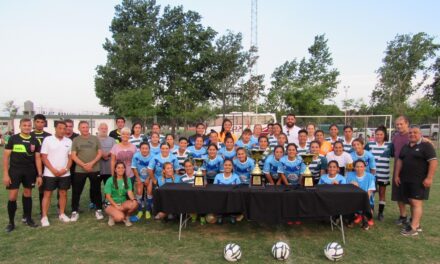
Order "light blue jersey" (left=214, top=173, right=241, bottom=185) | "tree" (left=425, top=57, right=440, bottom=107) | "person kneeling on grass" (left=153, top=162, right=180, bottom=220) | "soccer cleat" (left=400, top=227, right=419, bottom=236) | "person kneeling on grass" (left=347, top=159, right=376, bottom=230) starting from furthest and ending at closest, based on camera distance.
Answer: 1. "tree" (left=425, top=57, right=440, bottom=107)
2. "person kneeling on grass" (left=153, top=162, right=180, bottom=220)
3. "light blue jersey" (left=214, top=173, right=241, bottom=185)
4. "person kneeling on grass" (left=347, top=159, right=376, bottom=230)
5. "soccer cleat" (left=400, top=227, right=419, bottom=236)

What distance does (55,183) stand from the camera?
17.6ft

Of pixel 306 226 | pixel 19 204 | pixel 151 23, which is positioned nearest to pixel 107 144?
pixel 19 204

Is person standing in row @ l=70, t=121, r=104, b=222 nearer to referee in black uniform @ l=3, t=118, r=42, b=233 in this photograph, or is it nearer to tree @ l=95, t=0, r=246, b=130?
referee in black uniform @ l=3, t=118, r=42, b=233

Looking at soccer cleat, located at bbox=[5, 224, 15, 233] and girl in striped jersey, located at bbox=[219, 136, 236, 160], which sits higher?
girl in striped jersey, located at bbox=[219, 136, 236, 160]

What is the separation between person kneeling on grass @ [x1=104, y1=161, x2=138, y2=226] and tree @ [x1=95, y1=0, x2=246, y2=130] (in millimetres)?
18349

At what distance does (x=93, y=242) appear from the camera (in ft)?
15.1

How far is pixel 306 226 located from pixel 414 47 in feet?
138

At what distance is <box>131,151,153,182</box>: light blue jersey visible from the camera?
572 centimetres

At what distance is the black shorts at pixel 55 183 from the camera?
5.30 meters

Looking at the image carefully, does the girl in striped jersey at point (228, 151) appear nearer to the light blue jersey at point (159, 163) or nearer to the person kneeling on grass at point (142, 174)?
the light blue jersey at point (159, 163)

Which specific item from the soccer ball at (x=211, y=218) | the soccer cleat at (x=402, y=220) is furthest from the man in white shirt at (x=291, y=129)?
the soccer ball at (x=211, y=218)

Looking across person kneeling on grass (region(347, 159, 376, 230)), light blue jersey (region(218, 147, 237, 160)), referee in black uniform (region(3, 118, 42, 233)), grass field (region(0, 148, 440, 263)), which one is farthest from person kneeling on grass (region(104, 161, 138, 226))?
person kneeling on grass (region(347, 159, 376, 230))

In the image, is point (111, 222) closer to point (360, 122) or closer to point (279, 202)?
point (279, 202)

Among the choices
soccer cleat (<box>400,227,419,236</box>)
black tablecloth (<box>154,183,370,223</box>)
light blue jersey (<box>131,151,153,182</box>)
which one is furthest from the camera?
light blue jersey (<box>131,151,153,182</box>)
